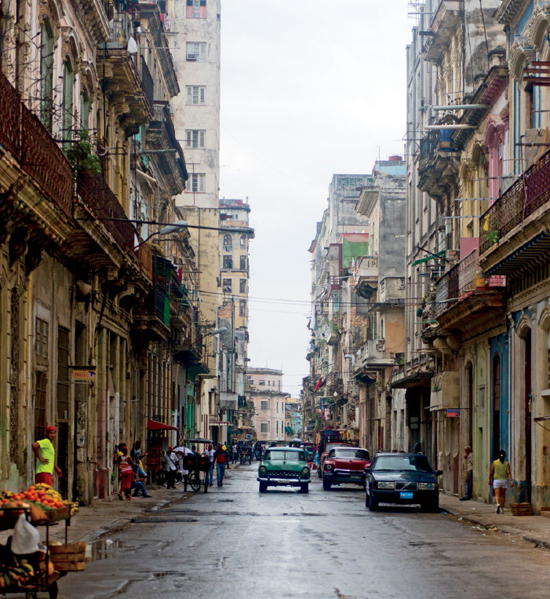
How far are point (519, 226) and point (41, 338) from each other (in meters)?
9.52

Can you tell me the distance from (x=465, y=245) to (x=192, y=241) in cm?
4250

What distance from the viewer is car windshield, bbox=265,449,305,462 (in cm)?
3884

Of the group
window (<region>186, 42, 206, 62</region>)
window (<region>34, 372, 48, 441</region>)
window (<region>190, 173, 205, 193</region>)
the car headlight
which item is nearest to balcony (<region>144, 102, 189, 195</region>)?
the car headlight

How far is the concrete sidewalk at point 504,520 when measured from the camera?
61.1 feet

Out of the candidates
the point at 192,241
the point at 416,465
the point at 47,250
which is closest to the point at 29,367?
the point at 47,250

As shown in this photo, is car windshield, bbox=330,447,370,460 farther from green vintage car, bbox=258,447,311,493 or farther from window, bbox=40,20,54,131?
window, bbox=40,20,54,131

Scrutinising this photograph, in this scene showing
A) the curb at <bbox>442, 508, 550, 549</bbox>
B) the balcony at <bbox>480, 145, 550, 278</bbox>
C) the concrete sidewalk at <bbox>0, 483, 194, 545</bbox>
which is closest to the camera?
the curb at <bbox>442, 508, 550, 549</bbox>

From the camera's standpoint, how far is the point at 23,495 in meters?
10.9

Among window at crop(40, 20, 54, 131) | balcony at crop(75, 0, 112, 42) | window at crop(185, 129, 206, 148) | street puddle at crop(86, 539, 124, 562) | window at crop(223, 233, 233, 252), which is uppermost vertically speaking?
window at crop(223, 233, 233, 252)

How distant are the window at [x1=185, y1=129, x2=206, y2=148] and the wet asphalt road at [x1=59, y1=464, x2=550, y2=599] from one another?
182 ft

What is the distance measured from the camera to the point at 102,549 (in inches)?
626

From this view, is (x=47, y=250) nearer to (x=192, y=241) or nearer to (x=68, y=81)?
(x=68, y=81)

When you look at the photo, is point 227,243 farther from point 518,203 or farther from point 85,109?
point 518,203

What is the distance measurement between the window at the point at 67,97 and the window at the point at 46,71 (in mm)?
1408
